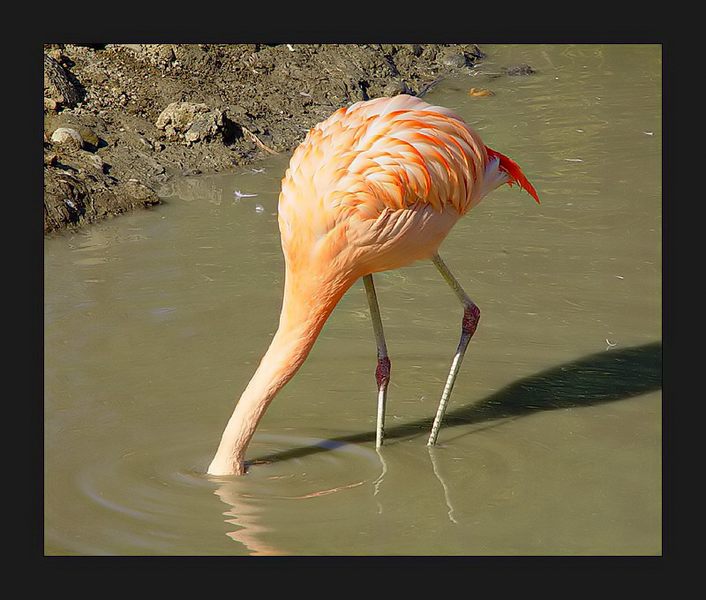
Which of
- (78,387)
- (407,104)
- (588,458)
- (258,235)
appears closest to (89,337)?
(78,387)

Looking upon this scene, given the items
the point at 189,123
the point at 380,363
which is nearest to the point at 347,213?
the point at 380,363

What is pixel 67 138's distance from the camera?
26.8ft

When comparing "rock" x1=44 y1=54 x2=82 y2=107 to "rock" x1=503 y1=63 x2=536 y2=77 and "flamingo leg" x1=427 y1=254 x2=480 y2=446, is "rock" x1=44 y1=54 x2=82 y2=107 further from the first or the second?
"rock" x1=503 y1=63 x2=536 y2=77

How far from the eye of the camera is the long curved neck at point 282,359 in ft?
15.0

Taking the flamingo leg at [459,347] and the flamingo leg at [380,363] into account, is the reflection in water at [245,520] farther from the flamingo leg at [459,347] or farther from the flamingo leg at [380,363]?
the flamingo leg at [459,347]

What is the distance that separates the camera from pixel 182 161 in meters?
8.64

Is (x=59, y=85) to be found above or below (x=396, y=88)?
above

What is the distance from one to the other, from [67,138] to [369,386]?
374 cm

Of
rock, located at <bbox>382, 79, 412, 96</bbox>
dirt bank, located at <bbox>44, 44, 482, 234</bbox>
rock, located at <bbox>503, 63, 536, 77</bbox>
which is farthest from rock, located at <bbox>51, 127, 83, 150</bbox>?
rock, located at <bbox>503, 63, 536, 77</bbox>

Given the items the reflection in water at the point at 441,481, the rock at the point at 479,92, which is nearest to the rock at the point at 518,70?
the rock at the point at 479,92

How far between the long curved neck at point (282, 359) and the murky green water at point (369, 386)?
0.14m

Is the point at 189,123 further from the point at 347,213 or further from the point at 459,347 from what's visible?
the point at 347,213

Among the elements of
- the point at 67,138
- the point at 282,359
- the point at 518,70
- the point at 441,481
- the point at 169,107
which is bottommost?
the point at 441,481

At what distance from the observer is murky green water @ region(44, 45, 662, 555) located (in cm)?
433
